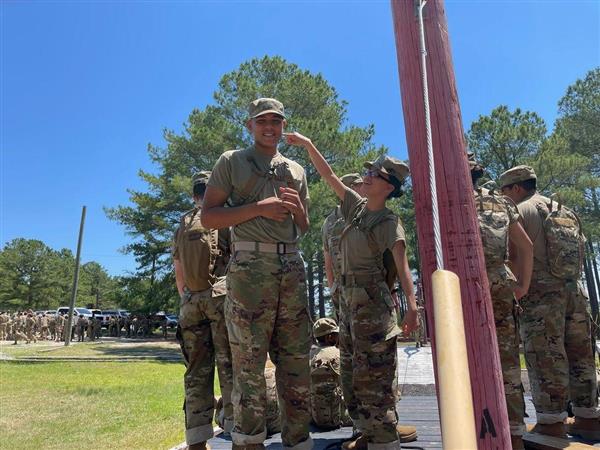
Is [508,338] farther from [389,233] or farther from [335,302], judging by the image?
[335,302]

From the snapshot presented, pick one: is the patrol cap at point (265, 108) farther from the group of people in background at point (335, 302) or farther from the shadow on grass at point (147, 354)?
the shadow on grass at point (147, 354)

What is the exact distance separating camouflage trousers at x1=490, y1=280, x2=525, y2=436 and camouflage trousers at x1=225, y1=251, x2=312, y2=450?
131 cm

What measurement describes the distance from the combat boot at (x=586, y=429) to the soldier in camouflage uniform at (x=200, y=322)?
274cm

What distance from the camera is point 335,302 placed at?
4.11 meters

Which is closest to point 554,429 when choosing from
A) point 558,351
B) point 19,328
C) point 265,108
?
point 558,351

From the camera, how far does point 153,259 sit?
2822 cm

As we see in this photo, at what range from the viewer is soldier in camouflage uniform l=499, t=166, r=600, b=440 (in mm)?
3316

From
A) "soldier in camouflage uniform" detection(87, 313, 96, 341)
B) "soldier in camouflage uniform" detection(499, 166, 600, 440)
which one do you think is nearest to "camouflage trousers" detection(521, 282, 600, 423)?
"soldier in camouflage uniform" detection(499, 166, 600, 440)

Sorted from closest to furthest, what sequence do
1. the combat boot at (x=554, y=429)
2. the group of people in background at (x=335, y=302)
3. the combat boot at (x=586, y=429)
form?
the group of people in background at (x=335, y=302) < the combat boot at (x=554, y=429) < the combat boot at (x=586, y=429)

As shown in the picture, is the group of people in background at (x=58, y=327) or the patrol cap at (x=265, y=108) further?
the group of people in background at (x=58, y=327)

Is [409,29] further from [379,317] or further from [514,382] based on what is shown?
[514,382]

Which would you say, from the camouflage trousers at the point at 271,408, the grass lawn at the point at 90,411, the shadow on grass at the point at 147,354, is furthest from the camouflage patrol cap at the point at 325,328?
the shadow on grass at the point at 147,354

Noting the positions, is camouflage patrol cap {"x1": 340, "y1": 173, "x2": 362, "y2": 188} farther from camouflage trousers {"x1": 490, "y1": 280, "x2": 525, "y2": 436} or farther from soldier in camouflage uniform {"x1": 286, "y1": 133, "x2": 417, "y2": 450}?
camouflage trousers {"x1": 490, "y1": 280, "x2": 525, "y2": 436}

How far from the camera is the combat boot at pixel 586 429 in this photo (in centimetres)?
337
